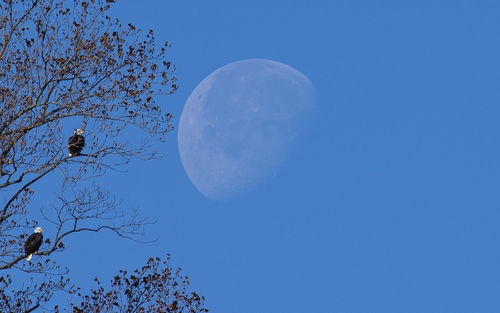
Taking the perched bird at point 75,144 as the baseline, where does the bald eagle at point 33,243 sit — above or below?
below

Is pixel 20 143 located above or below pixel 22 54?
below

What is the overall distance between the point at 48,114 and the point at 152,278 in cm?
647

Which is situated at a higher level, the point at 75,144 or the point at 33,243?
the point at 75,144

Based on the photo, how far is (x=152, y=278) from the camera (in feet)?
67.6

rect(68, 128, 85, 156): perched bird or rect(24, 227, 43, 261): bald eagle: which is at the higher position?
rect(68, 128, 85, 156): perched bird

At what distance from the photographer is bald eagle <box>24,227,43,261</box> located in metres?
16.4

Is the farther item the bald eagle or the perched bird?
the bald eagle

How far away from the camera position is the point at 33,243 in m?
16.6

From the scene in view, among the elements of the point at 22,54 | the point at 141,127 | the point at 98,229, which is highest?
the point at 22,54

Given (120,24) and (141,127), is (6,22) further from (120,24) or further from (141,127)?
(141,127)

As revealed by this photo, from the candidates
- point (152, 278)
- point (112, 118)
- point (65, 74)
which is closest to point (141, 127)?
point (112, 118)

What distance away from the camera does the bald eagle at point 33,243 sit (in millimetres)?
16391

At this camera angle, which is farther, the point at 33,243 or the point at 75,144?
the point at 33,243

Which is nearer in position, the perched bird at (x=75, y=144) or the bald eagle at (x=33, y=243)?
the perched bird at (x=75, y=144)
